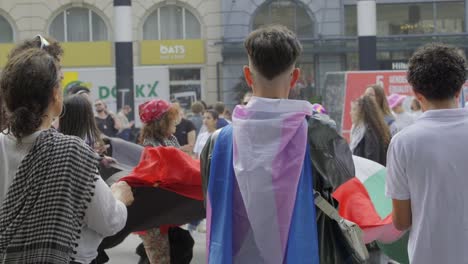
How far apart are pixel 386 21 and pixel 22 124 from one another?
3471 cm

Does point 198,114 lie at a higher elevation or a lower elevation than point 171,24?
lower

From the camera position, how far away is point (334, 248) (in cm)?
345

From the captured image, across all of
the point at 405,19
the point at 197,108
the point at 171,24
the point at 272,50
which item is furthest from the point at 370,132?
the point at 171,24

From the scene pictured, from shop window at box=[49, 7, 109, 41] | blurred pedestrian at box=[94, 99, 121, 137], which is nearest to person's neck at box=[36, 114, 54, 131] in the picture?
blurred pedestrian at box=[94, 99, 121, 137]

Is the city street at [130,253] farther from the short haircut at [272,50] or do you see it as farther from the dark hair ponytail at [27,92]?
the dark hair ponytail at [27,92]

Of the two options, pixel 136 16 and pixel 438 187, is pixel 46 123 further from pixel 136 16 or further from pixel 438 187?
pixel 136 16

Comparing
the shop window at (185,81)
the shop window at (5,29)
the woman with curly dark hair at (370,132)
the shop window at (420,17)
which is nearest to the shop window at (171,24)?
the shop window at (185,81)

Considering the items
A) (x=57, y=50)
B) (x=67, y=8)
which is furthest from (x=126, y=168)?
(x=67, y=8)

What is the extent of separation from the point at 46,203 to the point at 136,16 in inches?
1343

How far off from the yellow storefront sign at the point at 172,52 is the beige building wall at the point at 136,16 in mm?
297

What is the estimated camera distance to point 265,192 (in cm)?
350

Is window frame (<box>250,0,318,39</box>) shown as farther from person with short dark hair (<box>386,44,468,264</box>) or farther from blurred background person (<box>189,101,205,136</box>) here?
person with short dark hair (<box>386,44,468,264</box>)

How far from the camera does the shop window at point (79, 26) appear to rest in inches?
1455

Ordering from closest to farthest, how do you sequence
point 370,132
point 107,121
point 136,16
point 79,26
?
point 370,132, point 107,121, point 136,16, point 79,26
